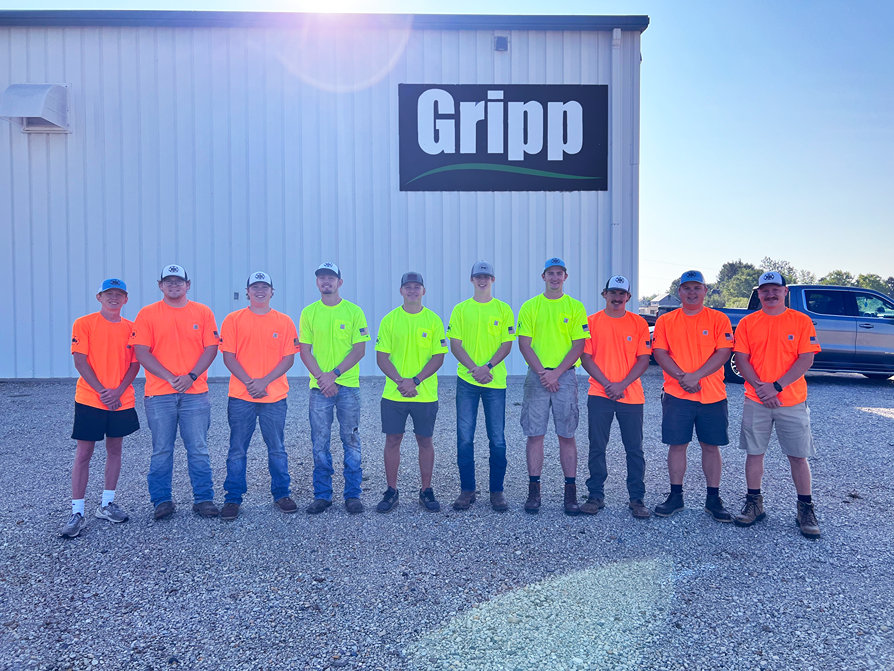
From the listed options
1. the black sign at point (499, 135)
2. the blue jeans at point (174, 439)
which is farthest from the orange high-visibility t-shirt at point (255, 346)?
the black sign at point (499, 135)

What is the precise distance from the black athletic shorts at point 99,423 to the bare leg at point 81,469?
0.19ft

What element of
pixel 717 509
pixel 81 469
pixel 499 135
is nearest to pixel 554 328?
pixel 717 509

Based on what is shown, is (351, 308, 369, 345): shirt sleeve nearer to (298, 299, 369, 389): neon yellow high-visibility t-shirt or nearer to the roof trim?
(298, 299, 369, 389): neon yellow high-visibility t-shirt

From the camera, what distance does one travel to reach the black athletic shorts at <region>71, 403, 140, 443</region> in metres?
3.90

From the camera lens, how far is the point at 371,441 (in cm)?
635

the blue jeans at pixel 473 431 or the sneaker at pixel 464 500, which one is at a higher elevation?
the blue jeans at pixel 473 431

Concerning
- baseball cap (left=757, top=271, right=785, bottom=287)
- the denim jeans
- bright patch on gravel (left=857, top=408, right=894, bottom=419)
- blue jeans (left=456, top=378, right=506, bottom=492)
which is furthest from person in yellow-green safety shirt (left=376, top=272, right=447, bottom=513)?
bright patch on gravel (left=857, top=408, right=894, bottom=419)

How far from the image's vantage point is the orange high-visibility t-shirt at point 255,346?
4.20m

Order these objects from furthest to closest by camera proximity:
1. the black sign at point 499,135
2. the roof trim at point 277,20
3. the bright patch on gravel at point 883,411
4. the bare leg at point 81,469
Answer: the black sign at point 499,135
the roof trim at point 277,20
the bright patch on gravel at point 883,411
the bare leg at point 81,469

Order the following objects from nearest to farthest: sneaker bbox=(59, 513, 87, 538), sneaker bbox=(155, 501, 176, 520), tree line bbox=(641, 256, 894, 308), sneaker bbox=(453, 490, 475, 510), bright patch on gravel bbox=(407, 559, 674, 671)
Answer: bright patch on gravel bbox=(407, 559, 674, 671), sneaker bbox=(59, 513, 87, 538), sneaker bbox=(155, 501, 176, 520), sneaker bbox=(453, 490, 475, 510), tree line bbox=(641, 256, 894, 308)

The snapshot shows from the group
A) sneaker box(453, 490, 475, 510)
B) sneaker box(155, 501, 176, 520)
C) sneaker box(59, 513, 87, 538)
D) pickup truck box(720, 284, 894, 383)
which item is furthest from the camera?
pickup truck box(720, 284, 894, 383)

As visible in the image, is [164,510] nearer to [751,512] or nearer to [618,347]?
[618,347]

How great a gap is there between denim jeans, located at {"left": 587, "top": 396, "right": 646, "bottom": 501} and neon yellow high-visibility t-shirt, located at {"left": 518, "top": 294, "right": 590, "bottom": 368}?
0.46 meters

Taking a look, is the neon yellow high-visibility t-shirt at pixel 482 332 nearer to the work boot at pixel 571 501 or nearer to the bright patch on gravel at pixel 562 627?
the work boot at pixel 571 501
